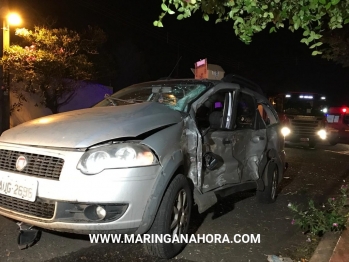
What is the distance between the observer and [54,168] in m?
2.98

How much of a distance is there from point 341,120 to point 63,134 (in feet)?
53.0

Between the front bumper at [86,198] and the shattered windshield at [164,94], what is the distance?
51.2 inches

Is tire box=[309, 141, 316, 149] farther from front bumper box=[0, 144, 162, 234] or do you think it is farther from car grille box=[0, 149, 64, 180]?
car grille box=[0, 149, 64, 180]

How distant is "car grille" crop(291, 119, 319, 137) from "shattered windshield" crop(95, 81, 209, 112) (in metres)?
12.0

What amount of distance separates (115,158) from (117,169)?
104 mm

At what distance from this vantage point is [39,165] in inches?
120

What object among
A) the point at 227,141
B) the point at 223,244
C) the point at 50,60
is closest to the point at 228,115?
the point at 227,141

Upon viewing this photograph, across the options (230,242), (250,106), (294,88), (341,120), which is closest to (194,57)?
(294,88)

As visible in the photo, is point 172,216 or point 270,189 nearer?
point 172,216

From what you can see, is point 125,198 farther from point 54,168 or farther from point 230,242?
point 230,242

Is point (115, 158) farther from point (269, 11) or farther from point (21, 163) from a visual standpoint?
point (269, 11)

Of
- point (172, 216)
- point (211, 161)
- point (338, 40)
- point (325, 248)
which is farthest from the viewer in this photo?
point (338, 40)

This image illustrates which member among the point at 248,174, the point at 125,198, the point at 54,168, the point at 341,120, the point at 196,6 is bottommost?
the point at 341,120

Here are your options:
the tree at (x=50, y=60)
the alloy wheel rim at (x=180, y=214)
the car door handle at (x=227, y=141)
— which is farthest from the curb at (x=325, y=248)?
the tree at (x=50, y=60)
